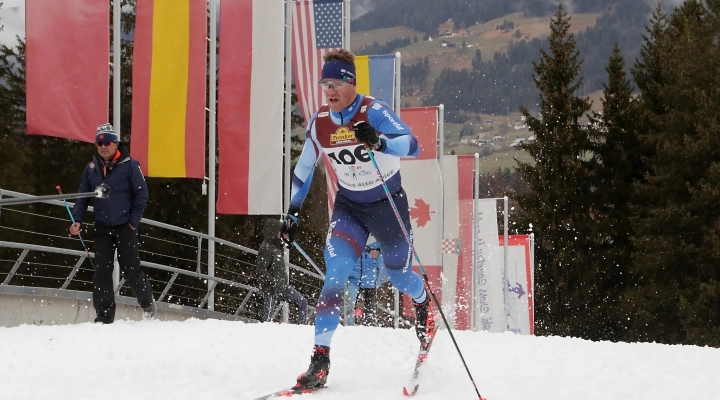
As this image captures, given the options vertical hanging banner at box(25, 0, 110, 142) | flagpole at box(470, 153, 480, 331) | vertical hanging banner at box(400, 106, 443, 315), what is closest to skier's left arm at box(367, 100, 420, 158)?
vertical hanging banner at box(25, 0, 110, 142)

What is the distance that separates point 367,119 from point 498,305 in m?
17.6

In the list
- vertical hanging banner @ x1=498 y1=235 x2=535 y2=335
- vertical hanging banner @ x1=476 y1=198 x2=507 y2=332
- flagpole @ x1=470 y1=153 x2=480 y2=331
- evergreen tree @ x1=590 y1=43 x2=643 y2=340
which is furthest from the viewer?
evergreen tree @ x1=590 y1=43 x2=643 y2=340

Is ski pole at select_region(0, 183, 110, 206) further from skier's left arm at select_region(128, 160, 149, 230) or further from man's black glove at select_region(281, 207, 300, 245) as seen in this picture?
man's black glove at select_region(281, 207, 300, 245)

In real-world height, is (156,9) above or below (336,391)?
above

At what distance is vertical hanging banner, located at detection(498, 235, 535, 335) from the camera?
81.4ft

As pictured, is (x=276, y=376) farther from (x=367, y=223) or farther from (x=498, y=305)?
(x=498, y=305)

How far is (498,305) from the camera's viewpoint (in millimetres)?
23609

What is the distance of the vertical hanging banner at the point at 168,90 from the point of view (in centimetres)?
1409

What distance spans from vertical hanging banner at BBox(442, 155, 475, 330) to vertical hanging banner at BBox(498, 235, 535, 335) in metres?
2.40

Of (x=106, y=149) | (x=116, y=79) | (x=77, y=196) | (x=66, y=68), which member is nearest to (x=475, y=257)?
(x=116, y=79)

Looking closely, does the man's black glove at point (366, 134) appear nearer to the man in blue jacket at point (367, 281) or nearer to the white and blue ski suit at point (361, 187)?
the white and blue ski suit at point (361, 187)

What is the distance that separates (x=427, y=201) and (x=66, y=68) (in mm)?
7163

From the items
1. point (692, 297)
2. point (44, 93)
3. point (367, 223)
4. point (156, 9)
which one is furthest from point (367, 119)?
point (692, 297)

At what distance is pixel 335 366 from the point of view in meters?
7.30
